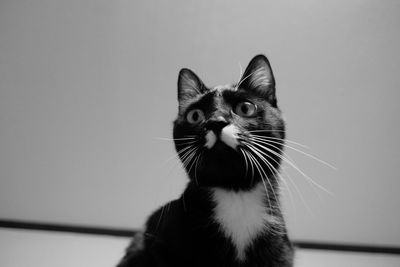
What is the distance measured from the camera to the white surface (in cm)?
128

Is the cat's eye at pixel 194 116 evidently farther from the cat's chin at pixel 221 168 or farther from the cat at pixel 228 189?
the cat's chin at pixel 221 168

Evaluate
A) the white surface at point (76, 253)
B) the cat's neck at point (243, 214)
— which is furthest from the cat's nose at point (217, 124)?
the white surface at point (76, 253)

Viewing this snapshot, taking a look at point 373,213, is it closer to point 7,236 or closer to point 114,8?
point 114,8

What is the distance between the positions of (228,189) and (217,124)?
0.17 m

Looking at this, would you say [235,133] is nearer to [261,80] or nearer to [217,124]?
[217,124]

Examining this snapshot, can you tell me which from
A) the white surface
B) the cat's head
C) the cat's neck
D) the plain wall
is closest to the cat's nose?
the cat's head

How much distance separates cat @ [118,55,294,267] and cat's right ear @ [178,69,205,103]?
2.4 inches

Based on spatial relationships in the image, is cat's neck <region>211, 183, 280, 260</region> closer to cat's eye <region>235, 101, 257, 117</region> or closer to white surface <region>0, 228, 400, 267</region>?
cat's eye <region>235, 101, 257, 117</region>

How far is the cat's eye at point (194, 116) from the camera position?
0.77 metres

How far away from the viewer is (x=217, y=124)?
68 centimetres

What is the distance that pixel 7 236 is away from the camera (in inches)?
59.5

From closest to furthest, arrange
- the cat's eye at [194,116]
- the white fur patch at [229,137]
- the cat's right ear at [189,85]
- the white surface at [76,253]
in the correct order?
the white fur patch at [229,137], the cat's eye at [194,116], the cat's right ear at [189,85], the white surface at [76,253]

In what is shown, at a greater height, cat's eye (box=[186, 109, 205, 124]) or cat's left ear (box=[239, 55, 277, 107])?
cat's left ear (box=[239, 55, 277, 107])

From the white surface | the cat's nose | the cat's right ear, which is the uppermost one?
the cat's right ear
